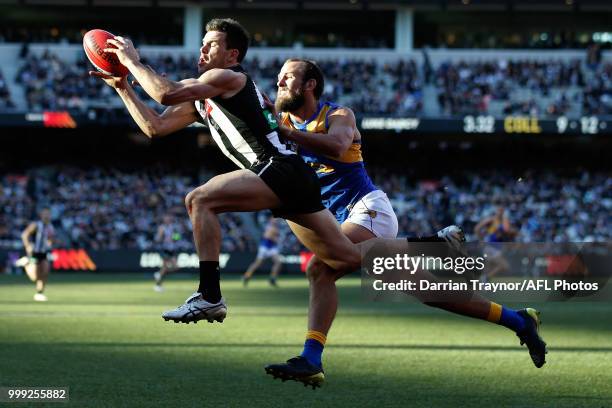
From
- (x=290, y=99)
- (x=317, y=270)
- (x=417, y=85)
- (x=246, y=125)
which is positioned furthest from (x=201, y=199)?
(x=417, y=85)

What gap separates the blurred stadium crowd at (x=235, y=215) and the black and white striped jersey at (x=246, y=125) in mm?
29340

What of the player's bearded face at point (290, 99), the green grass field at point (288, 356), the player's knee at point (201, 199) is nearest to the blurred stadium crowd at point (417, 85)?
the green grass field at point (288, 356)

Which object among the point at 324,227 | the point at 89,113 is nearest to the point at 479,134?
the point at 89,113

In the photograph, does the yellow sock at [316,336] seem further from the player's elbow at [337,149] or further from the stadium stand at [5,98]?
the stadium stand at [5,98]

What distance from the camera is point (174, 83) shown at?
24.2 ft

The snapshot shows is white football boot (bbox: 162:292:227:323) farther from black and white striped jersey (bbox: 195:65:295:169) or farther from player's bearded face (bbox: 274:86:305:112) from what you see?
player's bearded face (bbox: 274:86:305:112)

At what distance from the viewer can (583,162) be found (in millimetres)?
43812

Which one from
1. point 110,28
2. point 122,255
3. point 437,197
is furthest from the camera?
point 110,28

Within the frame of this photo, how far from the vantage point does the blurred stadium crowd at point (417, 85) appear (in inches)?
1641

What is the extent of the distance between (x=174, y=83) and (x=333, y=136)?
4.89 ft

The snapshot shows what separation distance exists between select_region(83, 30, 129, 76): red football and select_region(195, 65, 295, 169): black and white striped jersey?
71 cm

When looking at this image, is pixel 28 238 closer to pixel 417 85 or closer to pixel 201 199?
pixel 201 199

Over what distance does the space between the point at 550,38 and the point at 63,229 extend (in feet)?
76.9

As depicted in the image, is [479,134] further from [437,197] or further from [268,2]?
[268,2]
